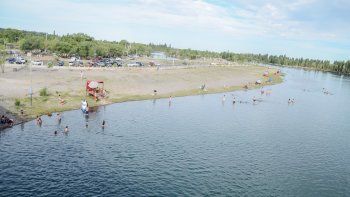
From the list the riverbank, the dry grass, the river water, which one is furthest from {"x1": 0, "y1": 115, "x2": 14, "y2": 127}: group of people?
the dry grass

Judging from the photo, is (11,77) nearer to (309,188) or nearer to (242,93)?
(242,93)

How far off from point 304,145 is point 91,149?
42685mm

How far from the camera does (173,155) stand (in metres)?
60.1

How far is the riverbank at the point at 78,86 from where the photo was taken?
83188 millimetres

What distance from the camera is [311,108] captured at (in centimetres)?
12256

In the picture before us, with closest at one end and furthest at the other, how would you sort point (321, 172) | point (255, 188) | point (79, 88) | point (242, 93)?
point (255, 188) < point (321, 172) < point (79, 88) < point (242, 93)

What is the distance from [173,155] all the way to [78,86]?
188ft

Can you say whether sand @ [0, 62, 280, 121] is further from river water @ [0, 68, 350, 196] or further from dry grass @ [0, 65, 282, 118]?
river water @ [0, 68, 350, 196]

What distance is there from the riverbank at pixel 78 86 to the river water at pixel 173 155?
23.6 feet

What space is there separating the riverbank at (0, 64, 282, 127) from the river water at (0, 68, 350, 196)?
718cm

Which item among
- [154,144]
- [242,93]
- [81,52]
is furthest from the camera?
[81,52]

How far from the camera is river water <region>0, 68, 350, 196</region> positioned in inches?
1869

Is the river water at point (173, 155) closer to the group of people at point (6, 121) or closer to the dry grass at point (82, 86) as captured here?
the group of people at point (6, 121)

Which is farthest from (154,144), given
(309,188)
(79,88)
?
(79,88)
